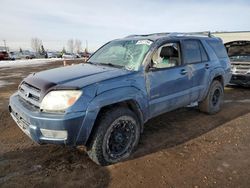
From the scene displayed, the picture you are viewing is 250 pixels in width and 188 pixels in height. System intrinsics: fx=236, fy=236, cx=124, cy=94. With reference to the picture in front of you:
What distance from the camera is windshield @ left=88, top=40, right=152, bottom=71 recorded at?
3811mm

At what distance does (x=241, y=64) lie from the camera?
8.16 metres

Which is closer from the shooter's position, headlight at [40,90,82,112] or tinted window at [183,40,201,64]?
headlight at [40,90,82,112]

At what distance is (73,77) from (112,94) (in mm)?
613

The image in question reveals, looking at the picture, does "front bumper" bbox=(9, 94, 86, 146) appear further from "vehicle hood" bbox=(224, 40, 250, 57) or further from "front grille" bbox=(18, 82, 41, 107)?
"vehicle hood" bbox=(224, 40, 250, 57)

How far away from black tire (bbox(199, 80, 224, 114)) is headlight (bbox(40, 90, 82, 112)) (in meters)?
3.56

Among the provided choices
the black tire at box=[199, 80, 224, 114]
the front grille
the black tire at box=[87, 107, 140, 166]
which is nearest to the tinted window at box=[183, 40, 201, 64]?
the black tire at box=[199, 80, 224, 114]

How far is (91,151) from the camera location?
3.22 metres

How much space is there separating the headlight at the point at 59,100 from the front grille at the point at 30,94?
0.16 metres

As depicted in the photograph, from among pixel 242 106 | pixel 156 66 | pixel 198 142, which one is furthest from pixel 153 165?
pixel 242 106

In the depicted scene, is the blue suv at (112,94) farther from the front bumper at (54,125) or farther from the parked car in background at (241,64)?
the parked car in background at (241,64)

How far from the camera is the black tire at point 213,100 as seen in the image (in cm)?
548

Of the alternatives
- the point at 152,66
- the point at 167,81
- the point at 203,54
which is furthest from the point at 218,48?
the point at 152,66

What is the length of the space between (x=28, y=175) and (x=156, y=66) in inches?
98.7

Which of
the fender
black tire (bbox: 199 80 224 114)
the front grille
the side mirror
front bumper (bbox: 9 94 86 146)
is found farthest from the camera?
black tire (bbox: 199 80 224 114)
